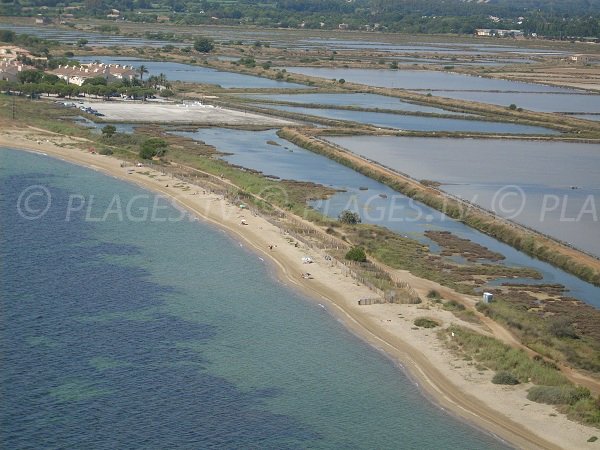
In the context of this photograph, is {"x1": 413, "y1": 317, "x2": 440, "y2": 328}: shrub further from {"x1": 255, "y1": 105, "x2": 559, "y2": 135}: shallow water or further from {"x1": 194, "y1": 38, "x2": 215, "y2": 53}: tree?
{"x1": 194, "y1": 38, "x2": 215, "y2": 53}: tree

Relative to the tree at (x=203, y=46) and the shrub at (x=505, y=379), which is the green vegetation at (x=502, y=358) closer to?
the shrub at (x=505, y=379)

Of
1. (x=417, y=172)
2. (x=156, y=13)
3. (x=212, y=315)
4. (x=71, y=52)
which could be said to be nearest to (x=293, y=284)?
(x=212, y=315)

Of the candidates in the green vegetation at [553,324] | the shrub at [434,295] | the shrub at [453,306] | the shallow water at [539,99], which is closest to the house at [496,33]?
the shallow water at [539,99]

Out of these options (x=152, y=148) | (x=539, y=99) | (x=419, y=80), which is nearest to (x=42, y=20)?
(x=419, y=80)

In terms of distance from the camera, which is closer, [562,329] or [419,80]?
[562,329]

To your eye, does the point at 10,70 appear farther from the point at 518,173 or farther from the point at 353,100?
the point at 518,173

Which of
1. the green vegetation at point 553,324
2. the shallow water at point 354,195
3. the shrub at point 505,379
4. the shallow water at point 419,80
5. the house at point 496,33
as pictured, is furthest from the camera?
the house at point 496,33

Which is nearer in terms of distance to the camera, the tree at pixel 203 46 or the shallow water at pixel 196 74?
the shallow water at pixel 196 74
